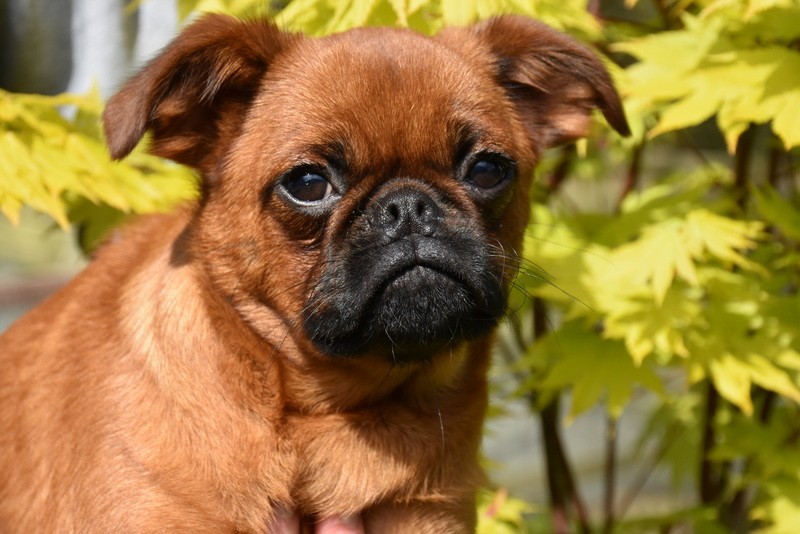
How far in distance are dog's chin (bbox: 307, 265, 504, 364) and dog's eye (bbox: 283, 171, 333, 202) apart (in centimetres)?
34

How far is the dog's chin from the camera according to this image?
285 centimetres

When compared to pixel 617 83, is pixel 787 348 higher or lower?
lower

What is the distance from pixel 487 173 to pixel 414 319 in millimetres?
572

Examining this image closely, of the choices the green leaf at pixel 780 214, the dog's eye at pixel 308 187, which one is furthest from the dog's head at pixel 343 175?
the green leaf at pixel 780 214

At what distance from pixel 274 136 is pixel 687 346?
5.61ft

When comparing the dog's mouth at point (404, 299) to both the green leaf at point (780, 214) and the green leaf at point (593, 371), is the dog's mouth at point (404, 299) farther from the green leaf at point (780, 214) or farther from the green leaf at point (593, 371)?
the green leaf at point (780, 214)

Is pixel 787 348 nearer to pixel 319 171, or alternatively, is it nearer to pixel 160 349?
pixel 319 171

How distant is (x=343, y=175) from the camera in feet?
9.82

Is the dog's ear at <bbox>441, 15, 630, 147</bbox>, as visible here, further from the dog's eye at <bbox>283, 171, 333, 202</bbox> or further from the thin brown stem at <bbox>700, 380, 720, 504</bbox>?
the thin brown stem at <bbox>700, 380, 720, 504</bbox>

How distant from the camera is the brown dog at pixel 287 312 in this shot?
288 cm

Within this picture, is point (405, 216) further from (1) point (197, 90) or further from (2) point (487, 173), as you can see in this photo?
(1) point (197, 90)

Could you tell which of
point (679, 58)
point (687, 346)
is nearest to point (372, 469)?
point (687, 346)

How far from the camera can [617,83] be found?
154 inches

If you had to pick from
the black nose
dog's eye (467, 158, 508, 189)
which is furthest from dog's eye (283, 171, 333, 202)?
dog's eye (467, 158, 508, 189)
